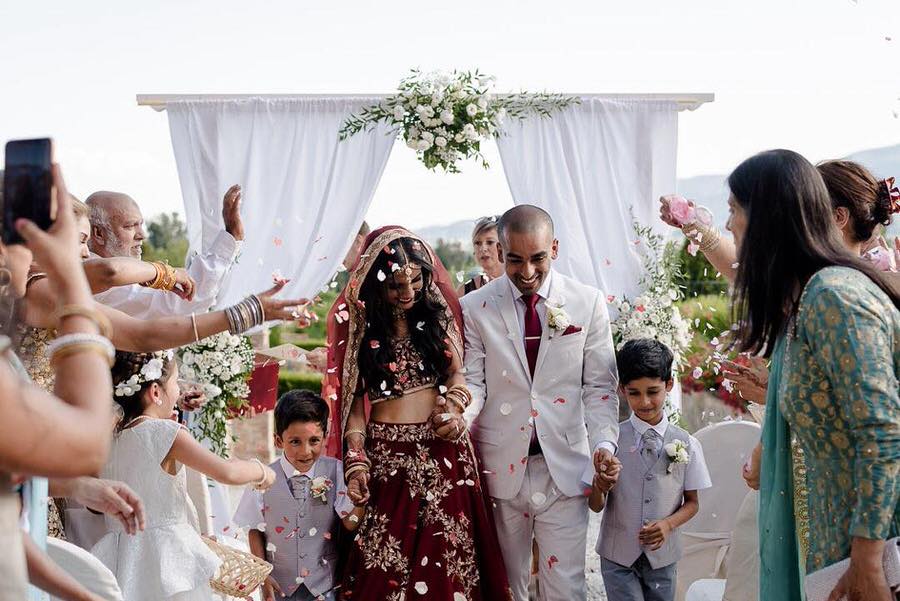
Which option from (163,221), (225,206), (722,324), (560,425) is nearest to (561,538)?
(560,425)

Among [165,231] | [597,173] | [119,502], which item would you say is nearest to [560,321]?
[119,502]

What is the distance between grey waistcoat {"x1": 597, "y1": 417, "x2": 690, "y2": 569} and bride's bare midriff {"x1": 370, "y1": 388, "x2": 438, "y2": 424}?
95 cm

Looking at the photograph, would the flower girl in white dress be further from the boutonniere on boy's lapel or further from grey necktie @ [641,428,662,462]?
grey necktie @ [641,428,662,462]

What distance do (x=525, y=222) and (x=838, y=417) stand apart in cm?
207

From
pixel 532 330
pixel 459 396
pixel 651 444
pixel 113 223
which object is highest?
pixel 113 223

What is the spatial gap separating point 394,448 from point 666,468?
1275 mm

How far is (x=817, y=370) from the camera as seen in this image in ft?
8.89

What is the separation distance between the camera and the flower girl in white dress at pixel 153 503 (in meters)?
3.86

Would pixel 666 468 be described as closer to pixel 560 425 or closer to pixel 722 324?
pixel 560 425

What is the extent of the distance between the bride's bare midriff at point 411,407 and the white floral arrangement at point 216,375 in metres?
2.34

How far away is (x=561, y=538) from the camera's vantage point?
451 centimetres

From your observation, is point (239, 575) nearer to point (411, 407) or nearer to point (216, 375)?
point (411, 407)

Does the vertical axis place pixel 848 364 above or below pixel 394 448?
above

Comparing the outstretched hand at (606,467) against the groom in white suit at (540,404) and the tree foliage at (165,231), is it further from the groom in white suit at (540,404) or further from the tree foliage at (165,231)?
the tree foliage at (165,231)
